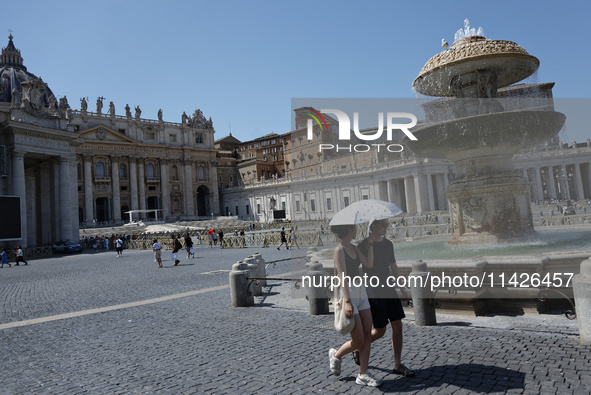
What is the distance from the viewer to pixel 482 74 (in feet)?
30.0

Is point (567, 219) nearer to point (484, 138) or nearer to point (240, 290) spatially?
point (484, 138)

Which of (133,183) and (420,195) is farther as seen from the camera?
(133,183)

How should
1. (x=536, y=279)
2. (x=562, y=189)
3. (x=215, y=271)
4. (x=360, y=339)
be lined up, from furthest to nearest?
1. (x=562, y=189)
2. (x=215, y=271)
3. (x=536, y=279)
4. (x=360, y=339)

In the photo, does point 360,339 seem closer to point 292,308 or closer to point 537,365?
point 537,365

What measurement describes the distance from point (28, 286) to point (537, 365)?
1497 cm

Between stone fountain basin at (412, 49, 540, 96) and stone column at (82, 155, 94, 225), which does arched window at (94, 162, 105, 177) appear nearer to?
stone column at (82, 155, 94, 225)

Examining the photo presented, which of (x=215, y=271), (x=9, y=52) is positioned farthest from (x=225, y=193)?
(x=215, y=271)

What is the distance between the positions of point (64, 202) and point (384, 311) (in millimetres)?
35566

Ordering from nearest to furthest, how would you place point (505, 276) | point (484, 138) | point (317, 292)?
point (505, 276) → point (317, 292) → point (484, 138)

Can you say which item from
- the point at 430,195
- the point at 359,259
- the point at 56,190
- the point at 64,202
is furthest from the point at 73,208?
the point at 359,259

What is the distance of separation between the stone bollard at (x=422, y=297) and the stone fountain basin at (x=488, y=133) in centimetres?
350

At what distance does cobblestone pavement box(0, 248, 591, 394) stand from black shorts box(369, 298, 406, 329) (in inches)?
22.8

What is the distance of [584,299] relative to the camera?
4512mm

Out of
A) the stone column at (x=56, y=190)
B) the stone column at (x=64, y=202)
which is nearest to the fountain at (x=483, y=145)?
the stone column at (x=64, y=202)
